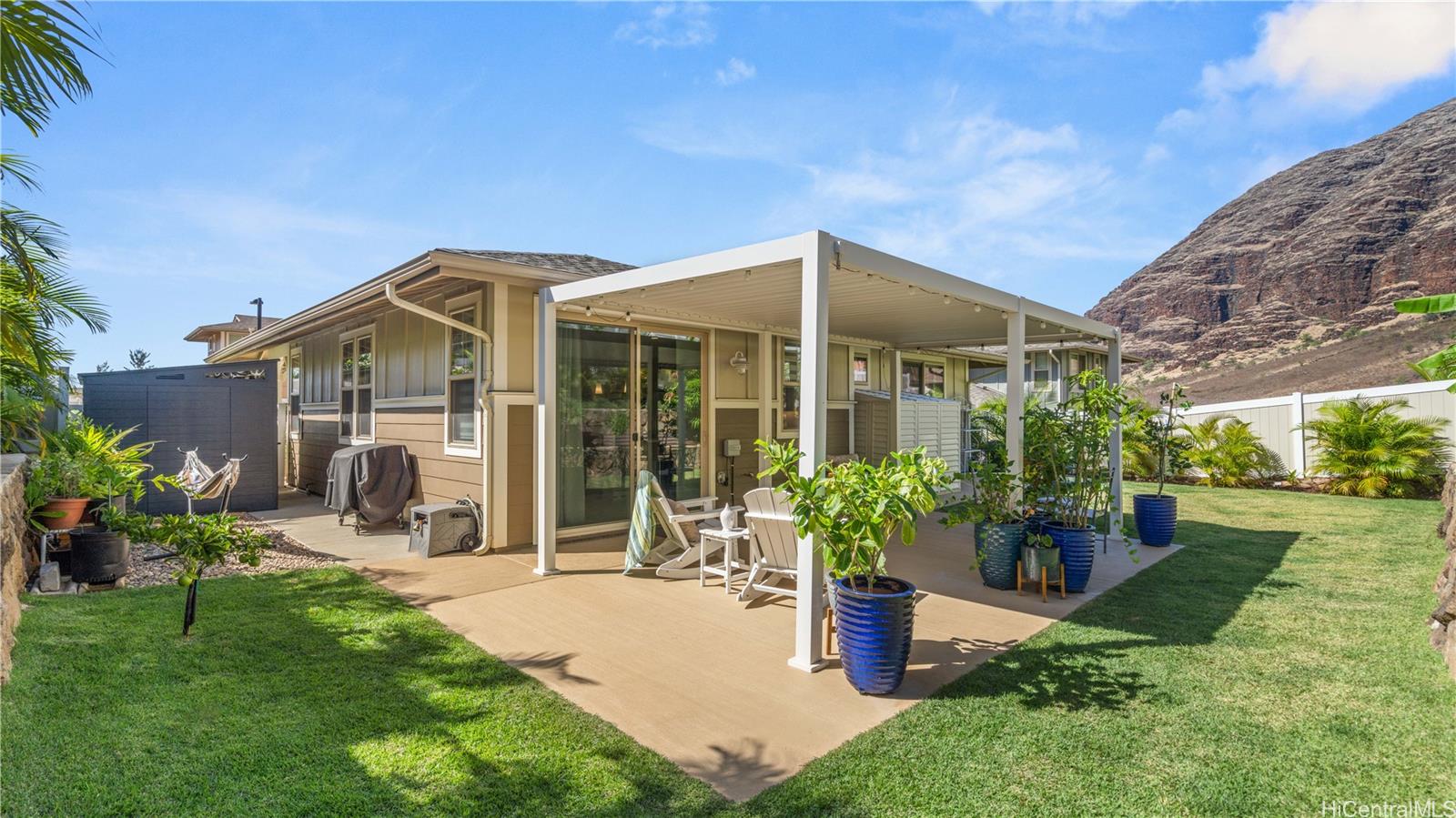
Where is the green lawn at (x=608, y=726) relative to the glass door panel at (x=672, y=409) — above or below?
below

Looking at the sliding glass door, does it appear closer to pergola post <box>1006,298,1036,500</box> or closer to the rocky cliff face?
pergola post <box>1006,298,1036,500</box>

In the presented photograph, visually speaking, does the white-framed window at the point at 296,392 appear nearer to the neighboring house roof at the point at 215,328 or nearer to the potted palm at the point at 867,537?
the potted palm at the point at 867,537

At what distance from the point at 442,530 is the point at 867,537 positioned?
Result: 4.58 metres

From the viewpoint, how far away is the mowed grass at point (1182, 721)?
2.42 meters

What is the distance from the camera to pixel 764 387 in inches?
334

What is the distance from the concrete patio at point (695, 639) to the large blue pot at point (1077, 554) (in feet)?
0.39

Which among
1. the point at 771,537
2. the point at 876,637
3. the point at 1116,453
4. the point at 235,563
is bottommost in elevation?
the point at 235,563

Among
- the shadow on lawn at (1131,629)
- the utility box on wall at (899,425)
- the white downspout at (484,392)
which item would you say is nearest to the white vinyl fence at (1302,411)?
the utility box on wall at (899,425)

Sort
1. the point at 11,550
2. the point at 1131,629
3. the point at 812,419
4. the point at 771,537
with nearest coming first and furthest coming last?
1. the point at 812,419
2. the point at 11,550
3. the point at 1131,629
4. the point at 771,537

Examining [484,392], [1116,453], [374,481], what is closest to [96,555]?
[374,481]

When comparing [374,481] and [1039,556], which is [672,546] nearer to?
[1039,556]

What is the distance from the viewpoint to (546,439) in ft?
18.4

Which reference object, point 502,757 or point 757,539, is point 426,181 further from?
point 502,757

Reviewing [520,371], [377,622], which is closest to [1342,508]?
[520,371]
